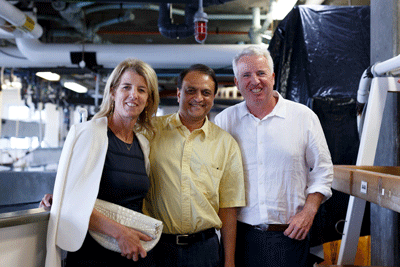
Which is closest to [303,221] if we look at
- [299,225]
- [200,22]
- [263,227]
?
[299,225]

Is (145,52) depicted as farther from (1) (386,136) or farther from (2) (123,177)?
(2) (123,177)

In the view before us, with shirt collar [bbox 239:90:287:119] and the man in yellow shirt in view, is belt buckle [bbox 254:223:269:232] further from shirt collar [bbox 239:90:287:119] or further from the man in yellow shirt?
shirt collar [bbox 239:90:287:119]

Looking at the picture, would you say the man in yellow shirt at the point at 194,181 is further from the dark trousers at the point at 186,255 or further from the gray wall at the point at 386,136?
the gray wall at the point at 386,136

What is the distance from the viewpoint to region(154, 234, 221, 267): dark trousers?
148 centimetres

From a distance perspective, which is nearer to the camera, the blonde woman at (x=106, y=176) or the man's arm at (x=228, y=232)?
the blonde woman at (x=106, y=176)

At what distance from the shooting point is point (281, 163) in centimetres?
164

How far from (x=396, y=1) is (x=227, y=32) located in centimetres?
436

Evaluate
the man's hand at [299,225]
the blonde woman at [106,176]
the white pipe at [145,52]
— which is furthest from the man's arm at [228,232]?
the white pipe at [145,52]

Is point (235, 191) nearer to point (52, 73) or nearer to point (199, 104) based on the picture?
point (199, 104)

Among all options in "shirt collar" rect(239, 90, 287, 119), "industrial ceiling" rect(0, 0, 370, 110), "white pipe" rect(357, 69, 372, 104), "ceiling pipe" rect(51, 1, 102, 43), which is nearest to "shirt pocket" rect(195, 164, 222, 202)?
"shirt collar" rect(239, 90, 287, 119)

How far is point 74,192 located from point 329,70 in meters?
2.21

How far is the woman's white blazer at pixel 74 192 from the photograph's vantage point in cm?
120

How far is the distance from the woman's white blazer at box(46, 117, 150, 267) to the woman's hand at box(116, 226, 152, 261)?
0.13m

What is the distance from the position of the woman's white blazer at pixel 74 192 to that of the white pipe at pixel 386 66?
1.39 meters
